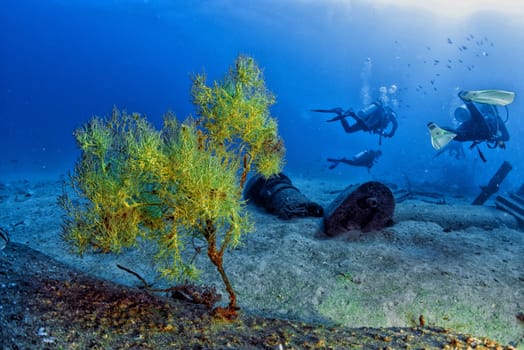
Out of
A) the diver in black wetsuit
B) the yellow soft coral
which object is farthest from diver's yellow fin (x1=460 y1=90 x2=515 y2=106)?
the yellow soft coral

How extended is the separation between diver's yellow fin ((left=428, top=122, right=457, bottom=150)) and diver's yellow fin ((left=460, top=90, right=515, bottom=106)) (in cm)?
101

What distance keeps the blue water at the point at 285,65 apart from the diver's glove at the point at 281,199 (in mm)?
18313

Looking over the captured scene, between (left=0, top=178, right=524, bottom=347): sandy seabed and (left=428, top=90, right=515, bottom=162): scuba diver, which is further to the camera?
(left=428, top=90, right=515, bottom=162): scuba diver

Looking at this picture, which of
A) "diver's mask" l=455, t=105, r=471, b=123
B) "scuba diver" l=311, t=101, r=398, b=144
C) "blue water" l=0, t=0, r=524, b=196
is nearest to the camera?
"diver's mask" l=455, t=105, r=471, b=123

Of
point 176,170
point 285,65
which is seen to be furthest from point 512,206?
point 285,65

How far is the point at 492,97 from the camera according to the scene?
7699 millimetres

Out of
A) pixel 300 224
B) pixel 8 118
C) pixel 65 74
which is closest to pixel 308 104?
pixel 65 74

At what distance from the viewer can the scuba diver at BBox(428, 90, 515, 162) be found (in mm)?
7727

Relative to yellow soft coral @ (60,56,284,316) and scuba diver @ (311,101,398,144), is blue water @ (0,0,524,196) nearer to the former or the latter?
scuba diver @ (311,101,398,144)

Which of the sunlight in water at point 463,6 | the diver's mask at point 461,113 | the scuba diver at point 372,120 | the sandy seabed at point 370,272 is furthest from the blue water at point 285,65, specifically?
the sandy seabed at point 370,272

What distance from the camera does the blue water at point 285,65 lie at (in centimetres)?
4044

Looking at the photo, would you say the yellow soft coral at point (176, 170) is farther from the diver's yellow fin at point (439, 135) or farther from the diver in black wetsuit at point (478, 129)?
the diver in black wetsuit at point (478, 129)

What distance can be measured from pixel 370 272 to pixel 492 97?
6183 millimetres

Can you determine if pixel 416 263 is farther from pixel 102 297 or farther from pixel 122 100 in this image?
pixel 122 100
